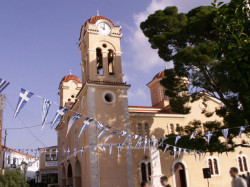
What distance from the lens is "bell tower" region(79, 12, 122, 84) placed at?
71.1 ft

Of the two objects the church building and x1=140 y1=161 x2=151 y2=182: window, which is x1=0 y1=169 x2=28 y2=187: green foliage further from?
x1=140 y1=161 x2=151 y2=182: window

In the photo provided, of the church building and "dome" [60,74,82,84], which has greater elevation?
"dome" [60,74,82,84]

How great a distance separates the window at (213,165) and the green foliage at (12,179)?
1569 cm

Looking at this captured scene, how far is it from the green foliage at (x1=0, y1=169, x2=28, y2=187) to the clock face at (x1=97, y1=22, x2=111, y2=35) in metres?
13.4

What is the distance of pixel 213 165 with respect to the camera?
23719 millimetres

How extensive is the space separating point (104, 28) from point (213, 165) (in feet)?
51.2

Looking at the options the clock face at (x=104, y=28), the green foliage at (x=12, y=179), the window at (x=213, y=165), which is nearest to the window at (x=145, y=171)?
the window at (x=213, y=165)

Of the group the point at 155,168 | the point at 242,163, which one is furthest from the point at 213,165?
the point at 155,168

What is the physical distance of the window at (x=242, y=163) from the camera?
24.8 m

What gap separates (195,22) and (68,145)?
738 inches

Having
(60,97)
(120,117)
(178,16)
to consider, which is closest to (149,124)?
(120,117)

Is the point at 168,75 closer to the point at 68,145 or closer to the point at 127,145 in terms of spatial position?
the point at 127,145

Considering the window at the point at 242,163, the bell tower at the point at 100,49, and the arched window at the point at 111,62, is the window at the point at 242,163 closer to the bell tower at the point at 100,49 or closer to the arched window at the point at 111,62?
the bell tower at the point at 100,49

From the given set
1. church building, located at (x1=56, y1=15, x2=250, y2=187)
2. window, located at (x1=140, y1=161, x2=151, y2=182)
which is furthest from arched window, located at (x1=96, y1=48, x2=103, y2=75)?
window, located at (x1=140, y1=161, x2=151, y2=182)
